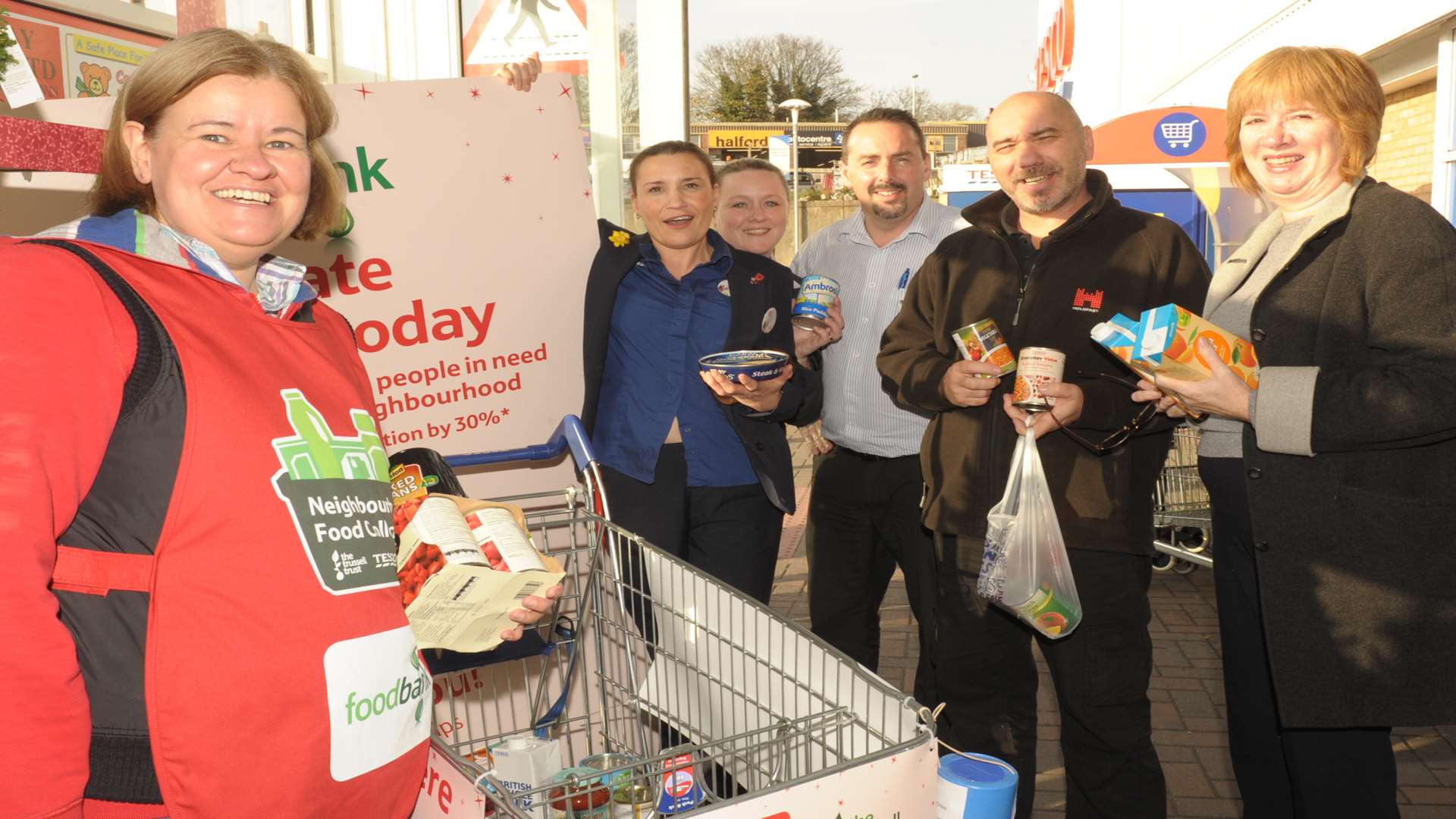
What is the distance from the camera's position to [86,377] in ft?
4.11

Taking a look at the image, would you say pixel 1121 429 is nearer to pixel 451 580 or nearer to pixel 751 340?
pixel 751 340

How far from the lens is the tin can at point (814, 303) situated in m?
3.51

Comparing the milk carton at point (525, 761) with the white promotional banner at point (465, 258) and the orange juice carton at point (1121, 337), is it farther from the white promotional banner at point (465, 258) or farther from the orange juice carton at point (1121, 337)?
the orange juice carton at point (1121, 337)

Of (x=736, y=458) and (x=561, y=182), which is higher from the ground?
(x=561, y=182)

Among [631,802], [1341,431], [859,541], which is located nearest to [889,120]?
[859,541]

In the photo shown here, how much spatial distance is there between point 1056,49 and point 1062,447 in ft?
76.8

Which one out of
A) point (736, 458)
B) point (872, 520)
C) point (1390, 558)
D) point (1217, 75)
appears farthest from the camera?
point (1217, 75)

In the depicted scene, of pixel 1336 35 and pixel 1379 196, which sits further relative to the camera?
pixel 1336 35

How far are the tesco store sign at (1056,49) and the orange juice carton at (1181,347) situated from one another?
21262 millimetres

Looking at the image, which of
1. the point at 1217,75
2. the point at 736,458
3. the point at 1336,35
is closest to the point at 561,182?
the point at 736,458

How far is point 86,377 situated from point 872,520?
111 inches

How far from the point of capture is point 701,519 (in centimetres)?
331

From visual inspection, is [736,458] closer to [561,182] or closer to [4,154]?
[561,182]

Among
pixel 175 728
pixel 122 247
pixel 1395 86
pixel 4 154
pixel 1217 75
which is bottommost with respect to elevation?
pixel 175 728
